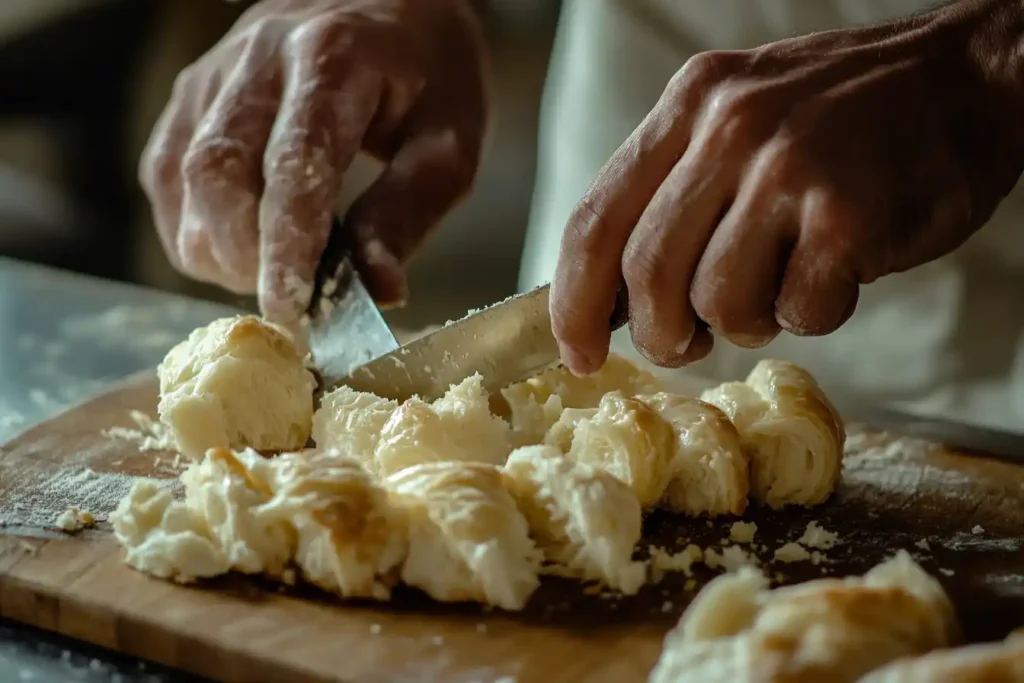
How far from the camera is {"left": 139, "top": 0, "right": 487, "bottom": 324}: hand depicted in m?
1.65

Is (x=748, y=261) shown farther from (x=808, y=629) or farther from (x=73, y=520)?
(x=73, y=520)

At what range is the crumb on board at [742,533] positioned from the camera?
130cm

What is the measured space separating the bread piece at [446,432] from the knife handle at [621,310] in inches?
7.5

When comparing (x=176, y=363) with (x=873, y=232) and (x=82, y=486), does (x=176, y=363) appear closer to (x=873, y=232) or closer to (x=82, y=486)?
(x=82, y=486)

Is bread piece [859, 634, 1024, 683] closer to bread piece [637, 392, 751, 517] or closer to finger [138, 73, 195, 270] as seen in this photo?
bread piece [637, 392, 751, 517]

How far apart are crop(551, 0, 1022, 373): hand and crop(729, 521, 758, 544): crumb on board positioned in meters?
0.20

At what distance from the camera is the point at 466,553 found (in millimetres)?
1104

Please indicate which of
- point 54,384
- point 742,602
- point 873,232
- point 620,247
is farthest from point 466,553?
point 54,384

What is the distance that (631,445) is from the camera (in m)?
1.28

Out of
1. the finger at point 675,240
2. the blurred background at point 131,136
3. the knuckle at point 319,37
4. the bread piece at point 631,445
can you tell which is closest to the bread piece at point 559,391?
the bread piece at point 631,445

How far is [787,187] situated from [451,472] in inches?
17.3

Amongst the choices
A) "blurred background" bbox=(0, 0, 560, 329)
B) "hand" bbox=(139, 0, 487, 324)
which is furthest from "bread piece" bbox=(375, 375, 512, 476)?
"blurred background" bbox=(0, 0, 560, 329)

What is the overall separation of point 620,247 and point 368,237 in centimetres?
59

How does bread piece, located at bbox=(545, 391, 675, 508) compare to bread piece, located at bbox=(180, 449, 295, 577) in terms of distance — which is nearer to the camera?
bread piece, located at bbox=(180, 449, 295, 577)
